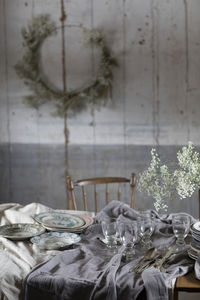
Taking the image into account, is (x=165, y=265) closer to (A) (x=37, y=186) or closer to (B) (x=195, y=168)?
(B) (x=195, y=168)

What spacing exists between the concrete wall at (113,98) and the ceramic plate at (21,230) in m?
1.57

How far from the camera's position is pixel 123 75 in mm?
3336

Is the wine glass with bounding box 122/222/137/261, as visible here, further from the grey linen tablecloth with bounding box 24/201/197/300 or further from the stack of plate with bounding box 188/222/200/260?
the stack of plate with bounding box 188/222/200/260

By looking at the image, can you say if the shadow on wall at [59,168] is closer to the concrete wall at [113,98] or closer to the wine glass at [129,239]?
the concrete wall at [113,98]

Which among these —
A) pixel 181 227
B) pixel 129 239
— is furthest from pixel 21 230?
pixel 181 227

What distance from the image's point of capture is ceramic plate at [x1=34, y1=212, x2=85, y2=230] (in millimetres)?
1909

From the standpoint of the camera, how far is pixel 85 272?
1.46 meters

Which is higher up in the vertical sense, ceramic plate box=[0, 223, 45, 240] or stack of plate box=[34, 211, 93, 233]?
stack of plate box=[34, 211, 93, 233]

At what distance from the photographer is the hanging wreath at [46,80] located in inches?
130

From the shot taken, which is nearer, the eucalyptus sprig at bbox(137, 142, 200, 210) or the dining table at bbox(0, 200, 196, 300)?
the dining table at bbox(0, 200, 196, 300)

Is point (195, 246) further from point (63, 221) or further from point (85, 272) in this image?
point (63, 221)

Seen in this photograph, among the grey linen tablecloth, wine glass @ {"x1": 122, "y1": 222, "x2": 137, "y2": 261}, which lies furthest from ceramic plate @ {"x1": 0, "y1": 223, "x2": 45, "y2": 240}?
wine glass @ {"x1": 122, "y1": 222, "x2": 137, "y2": 261}

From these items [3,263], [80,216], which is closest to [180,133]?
[80,216]

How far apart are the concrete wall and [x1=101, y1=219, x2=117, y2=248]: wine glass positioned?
1730 millimetres
